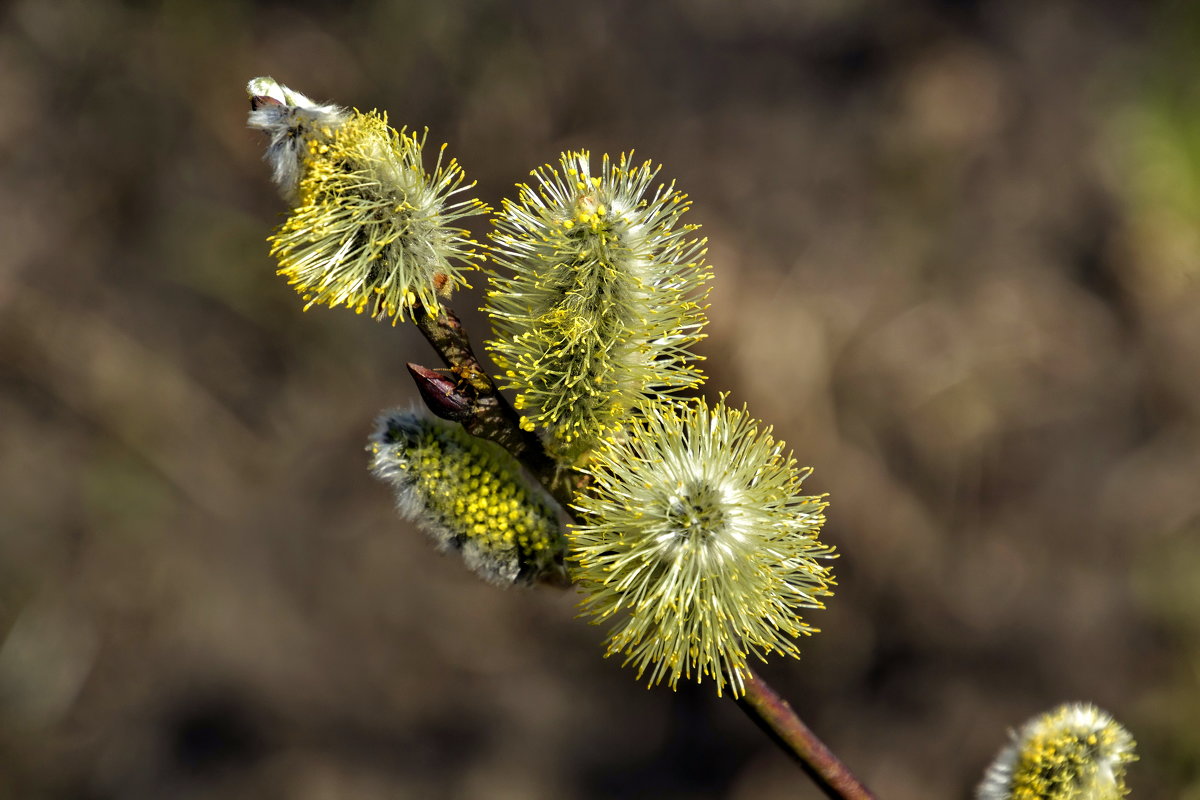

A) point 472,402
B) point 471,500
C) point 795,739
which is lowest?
point 795,739

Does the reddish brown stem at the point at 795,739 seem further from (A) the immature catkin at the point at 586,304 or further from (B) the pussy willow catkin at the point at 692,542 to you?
(A) the immature catkin at the point at 586,304

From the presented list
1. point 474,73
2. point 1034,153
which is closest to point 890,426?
Answer: point 1034,153

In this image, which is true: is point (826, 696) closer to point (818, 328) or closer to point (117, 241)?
point (818, 328)

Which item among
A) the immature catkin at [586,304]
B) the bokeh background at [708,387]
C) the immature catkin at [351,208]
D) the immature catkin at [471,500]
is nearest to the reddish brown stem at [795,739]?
the immature catkin at [471,500]

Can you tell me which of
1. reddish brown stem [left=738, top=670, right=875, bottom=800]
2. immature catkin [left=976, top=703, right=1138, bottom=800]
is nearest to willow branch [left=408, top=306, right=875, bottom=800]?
reddish brown stem [left=738, top=670, right=875, bottom=800]

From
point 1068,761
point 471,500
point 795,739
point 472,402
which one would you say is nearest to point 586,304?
point 472,402

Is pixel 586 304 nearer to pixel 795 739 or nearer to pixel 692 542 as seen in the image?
pixel 692 542
